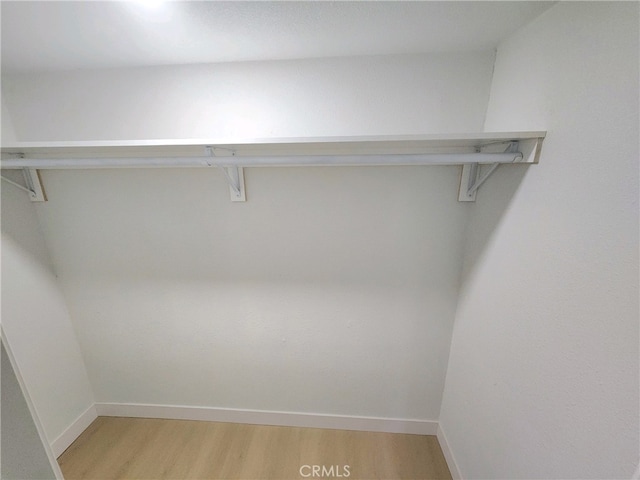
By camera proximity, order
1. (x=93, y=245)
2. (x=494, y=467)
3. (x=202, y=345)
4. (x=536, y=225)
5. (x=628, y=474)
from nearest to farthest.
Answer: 1. (x=628, y=474)
2. (x=536, y=225)
3. (x=494, y=467)
4. (x=93, y=245)
5. (x=202, y=345)

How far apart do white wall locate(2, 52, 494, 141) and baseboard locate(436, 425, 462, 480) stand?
5.66 ft

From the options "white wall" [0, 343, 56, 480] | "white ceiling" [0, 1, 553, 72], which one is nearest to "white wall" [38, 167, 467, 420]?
"white ceiling" [0, 1, 553, 72]

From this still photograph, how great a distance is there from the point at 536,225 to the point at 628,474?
0.62m

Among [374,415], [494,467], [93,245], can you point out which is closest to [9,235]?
[93,245]

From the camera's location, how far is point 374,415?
146 cm

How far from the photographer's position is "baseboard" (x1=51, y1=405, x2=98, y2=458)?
1344 mm

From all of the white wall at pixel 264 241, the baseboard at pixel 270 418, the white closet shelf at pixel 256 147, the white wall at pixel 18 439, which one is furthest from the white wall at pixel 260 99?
the baseboard at pixel 270 418

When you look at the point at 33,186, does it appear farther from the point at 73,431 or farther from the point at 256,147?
the point at 73,431

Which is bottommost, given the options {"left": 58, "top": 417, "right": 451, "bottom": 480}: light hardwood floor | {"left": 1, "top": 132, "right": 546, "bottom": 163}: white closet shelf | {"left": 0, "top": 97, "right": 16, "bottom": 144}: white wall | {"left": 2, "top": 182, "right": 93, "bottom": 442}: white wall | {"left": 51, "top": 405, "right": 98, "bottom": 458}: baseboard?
{"left": 58, "top": 417, "right": 451, "bottom": 480}: light hardwood floor

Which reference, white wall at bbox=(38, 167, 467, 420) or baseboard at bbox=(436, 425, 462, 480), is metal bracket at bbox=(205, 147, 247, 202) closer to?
white wall at bbox=(38, 167, 467, 420)

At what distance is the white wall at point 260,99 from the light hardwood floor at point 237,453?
1.81 meters

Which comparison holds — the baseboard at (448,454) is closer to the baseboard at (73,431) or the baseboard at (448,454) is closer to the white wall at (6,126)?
the baseboard at (73,431)

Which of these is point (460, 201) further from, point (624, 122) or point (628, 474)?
point (628, 474)

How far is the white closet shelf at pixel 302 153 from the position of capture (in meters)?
0.79
